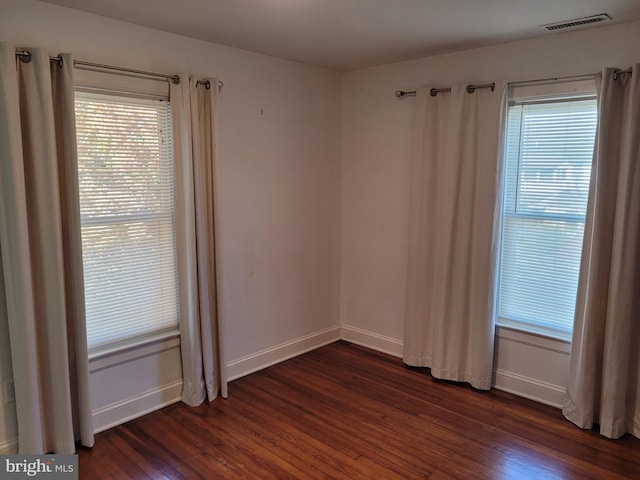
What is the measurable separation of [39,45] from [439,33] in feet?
7.47

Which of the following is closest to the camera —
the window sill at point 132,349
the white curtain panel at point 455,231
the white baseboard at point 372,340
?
the window sill at point 132,349

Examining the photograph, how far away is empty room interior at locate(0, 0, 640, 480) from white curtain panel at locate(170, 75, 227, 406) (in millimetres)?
14

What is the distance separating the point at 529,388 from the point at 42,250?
3159mm

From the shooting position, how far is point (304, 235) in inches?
162

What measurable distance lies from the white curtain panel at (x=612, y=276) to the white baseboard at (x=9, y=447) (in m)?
3.23

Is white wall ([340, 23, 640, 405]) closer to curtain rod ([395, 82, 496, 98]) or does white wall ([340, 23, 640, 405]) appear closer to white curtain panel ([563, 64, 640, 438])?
curtain rod ([395, 82, 496, 98])

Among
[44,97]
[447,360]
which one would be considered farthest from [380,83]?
[44,97]

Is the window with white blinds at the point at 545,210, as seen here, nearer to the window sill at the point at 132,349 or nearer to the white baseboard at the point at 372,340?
the white baseboard at the point at 372,340

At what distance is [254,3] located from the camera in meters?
2.50

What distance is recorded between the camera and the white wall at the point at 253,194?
2.71 metres

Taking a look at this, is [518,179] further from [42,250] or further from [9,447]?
[9,447]

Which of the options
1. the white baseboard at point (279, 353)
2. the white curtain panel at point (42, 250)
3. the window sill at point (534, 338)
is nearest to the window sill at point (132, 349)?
the white curtain panel at point (42, 250)

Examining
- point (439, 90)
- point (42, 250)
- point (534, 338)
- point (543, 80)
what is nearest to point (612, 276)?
point (534, 338)

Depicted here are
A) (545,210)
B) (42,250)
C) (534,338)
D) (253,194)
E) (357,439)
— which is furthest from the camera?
(253,194)
